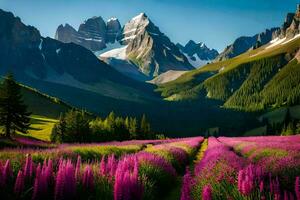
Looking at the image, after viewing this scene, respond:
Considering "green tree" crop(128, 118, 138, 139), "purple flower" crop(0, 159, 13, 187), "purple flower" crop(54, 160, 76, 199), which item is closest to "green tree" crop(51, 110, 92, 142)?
"green tree" crop(128, 118, 138, 139)

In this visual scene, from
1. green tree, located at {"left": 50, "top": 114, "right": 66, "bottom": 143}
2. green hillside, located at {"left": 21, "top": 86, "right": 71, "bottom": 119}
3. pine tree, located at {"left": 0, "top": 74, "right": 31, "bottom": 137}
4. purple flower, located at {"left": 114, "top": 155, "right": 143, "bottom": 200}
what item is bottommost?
purple flower, located at {"left": 114, "top": 155, "right": 143, "bottom": 200}

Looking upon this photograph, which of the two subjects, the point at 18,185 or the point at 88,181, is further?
the point at 88,181

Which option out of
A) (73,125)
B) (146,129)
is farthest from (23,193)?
(146,129)

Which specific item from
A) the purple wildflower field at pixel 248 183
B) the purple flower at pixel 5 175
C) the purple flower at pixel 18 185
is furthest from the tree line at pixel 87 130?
the purple flower at pixel 18 185

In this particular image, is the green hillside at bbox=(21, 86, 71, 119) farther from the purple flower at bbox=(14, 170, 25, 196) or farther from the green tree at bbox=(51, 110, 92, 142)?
the purple flower at bbox=(14, 170, 25, 196)

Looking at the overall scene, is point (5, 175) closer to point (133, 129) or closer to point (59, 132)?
point (59, 132)

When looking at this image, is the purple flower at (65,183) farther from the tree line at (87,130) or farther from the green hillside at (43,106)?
the green hillside at (43,106)

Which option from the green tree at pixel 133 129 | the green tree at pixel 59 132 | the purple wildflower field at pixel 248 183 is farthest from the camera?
the green tree at pixel 133 129

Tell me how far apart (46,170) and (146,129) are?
3916 inches

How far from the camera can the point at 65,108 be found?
19200 centimetres

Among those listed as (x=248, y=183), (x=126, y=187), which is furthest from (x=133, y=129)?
(x=248, y=183)

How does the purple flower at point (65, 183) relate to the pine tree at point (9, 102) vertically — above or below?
below

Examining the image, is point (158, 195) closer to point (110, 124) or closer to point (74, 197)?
point (74, 197)

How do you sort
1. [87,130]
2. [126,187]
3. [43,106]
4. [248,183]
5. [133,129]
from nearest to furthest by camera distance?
[248,183] → [126,187] → [87,130] → [133,129] → [43,106]
